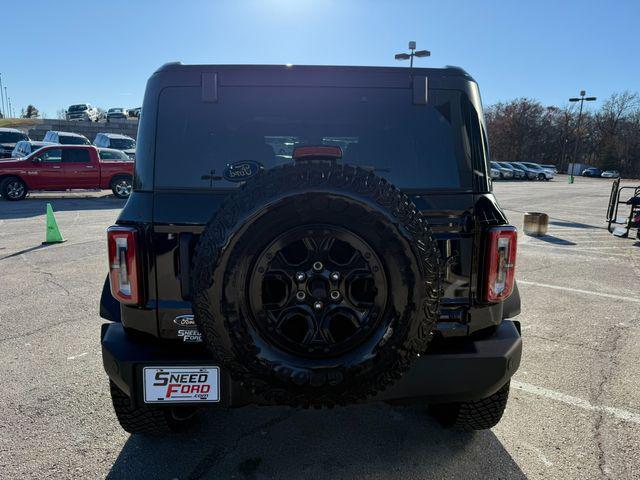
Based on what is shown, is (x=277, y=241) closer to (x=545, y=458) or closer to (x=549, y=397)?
(x=545, y=458)

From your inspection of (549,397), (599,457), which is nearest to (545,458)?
(599,457)

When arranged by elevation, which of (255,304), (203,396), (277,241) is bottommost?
(203,396)

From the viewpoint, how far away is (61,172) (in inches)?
615

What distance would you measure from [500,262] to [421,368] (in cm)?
65

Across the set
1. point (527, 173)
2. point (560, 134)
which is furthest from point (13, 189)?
point (560, 134)

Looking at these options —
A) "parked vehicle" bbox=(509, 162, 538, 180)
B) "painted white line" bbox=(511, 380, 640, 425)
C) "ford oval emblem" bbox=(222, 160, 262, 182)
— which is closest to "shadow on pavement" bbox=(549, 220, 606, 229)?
"painted white line" bbox=(511, 380, 640, 425)

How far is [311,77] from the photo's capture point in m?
2.31

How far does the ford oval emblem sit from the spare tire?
16.0 inches

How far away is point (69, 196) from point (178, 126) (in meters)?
17.6

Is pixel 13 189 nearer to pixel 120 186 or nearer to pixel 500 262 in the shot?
pixel 120 186

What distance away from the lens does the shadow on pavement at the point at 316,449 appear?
7.77 ft

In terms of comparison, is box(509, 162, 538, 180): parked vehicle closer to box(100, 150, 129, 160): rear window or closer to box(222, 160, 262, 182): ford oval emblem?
box(100, 150, 129, 160): rear window

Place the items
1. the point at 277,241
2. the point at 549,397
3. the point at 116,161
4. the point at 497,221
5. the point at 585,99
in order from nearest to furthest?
the point at 277,241 < the point at 497,221 < the point at 549,397 < the point at 116,161 < the point at 585,99

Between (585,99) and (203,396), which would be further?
(585,99)
